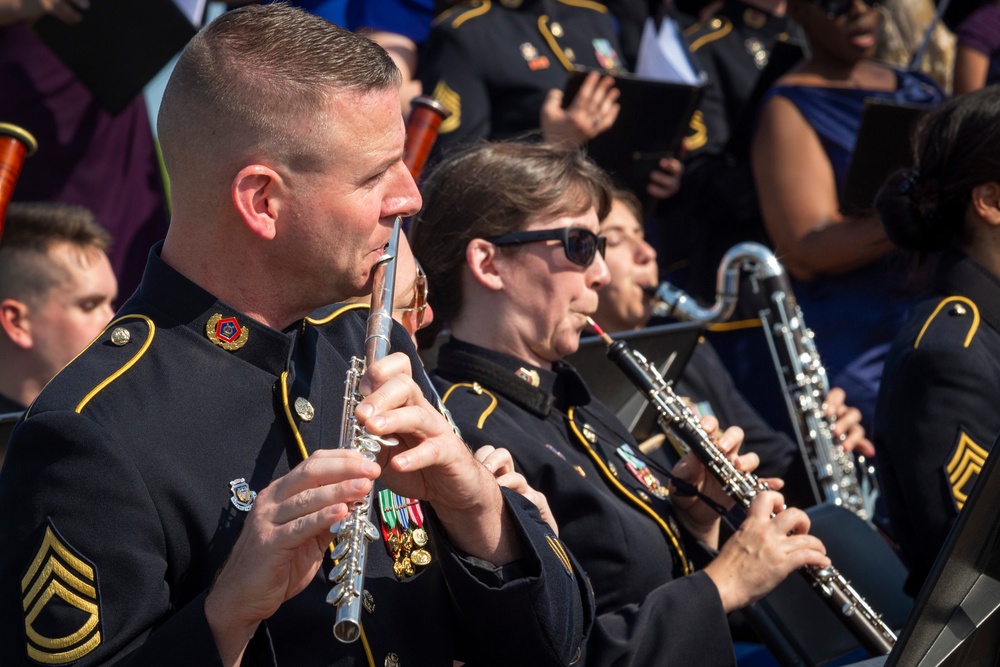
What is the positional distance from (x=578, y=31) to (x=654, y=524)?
11.5 feet

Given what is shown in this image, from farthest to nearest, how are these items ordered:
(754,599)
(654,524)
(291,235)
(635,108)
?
(635,108)
(654,524)
(754,599)
(291,235)

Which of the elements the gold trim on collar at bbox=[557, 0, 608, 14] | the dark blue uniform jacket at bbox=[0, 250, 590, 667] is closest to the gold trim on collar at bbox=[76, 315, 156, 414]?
the dark blue uniform jacket at bbox=[0, 250, 590, 667]

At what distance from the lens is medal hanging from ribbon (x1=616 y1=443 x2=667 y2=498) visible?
11.2 ft

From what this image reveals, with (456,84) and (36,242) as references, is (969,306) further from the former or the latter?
(36,242)

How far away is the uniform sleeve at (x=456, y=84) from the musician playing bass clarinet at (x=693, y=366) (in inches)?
32.3

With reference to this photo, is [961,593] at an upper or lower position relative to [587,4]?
upper

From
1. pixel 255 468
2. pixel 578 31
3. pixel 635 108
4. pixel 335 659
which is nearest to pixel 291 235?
pixel 255 468

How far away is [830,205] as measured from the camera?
532cm

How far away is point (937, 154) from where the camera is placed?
3729 mm

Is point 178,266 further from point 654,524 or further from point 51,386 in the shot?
point 654,524

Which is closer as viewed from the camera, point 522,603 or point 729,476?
point 522,603

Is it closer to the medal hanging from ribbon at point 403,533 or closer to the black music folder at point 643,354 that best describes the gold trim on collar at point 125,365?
the medal hanging from ribbon at point 403,533

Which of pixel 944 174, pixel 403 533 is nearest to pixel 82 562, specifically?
pixel 403 533

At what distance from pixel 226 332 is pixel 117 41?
2.84 meters
